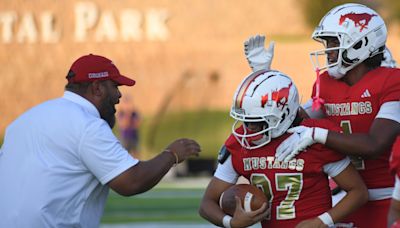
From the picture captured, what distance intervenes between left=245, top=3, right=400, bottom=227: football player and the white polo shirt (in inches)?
36.1

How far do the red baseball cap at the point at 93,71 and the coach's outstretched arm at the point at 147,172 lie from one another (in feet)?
1.55

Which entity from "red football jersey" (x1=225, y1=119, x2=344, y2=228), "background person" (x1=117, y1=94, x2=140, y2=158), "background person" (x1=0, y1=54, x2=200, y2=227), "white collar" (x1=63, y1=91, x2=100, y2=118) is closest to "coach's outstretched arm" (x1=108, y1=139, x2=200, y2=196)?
"background person" (x1=0, y1=54, x2=200, y2=227)

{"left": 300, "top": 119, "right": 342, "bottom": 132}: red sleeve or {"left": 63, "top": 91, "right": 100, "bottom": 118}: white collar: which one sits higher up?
{"left": 63, "top": 91, "right": 100, "bottom": 118}: white collar

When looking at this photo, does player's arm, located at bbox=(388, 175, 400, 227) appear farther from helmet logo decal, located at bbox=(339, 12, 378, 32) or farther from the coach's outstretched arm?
the coach's outstretched arm

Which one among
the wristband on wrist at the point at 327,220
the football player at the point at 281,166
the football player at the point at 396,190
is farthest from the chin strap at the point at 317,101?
the football player at the point at 396,190

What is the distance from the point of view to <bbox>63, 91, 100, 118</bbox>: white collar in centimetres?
542

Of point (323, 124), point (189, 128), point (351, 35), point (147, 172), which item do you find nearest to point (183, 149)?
point (147, 172)

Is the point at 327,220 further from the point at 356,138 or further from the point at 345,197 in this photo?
the point at 356,138

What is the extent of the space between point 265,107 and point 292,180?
15.2 inches

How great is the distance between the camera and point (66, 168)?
17.2ft

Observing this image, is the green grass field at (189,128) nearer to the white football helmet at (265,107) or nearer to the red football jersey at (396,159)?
the white football helmet at (265,107)

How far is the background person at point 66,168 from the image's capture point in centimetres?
519

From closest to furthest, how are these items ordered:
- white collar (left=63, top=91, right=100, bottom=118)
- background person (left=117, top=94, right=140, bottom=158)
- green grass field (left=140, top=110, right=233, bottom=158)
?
white collar (left=63, top=91, right=100, bottom=118) → background person (left=117, top=94, right=140, bottom=158) → green grass field (left=140, top=110, right=233, bottom=158)

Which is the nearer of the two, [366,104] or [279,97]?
[279,97]
